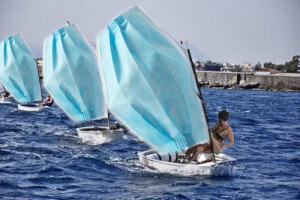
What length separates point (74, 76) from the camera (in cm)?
3550

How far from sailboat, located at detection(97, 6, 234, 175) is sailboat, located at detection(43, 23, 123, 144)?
11937 millimetres

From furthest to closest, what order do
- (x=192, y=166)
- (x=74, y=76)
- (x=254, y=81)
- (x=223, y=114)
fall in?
1. (x=254, y=81)
2. (x=74, y=76)
3. (x=223, y=114)
4. (x=192, y=166)

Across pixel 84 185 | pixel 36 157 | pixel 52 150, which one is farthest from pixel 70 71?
pixel 84 185

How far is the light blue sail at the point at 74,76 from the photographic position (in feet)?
115

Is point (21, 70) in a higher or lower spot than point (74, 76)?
higher

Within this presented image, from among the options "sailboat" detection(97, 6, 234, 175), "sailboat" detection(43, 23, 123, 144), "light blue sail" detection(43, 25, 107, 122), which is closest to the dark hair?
"sailboat" detection(97, 6, 234, 175)

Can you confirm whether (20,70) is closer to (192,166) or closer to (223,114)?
(223,114)

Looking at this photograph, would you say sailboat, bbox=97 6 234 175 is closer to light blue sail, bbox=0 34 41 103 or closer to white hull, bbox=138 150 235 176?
white hull, bbox=138 150 235 176

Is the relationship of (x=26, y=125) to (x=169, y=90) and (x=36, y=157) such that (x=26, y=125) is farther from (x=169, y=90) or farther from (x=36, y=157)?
(x=169, y=90)

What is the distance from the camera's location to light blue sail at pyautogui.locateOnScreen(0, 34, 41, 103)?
5425 cm

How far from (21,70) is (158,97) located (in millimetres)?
34433

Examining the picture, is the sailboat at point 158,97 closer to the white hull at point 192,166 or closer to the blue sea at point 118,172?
the white hull at point 192,166

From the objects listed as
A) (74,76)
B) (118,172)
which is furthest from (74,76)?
(118,172)

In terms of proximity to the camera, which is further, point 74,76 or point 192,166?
point 74,76
